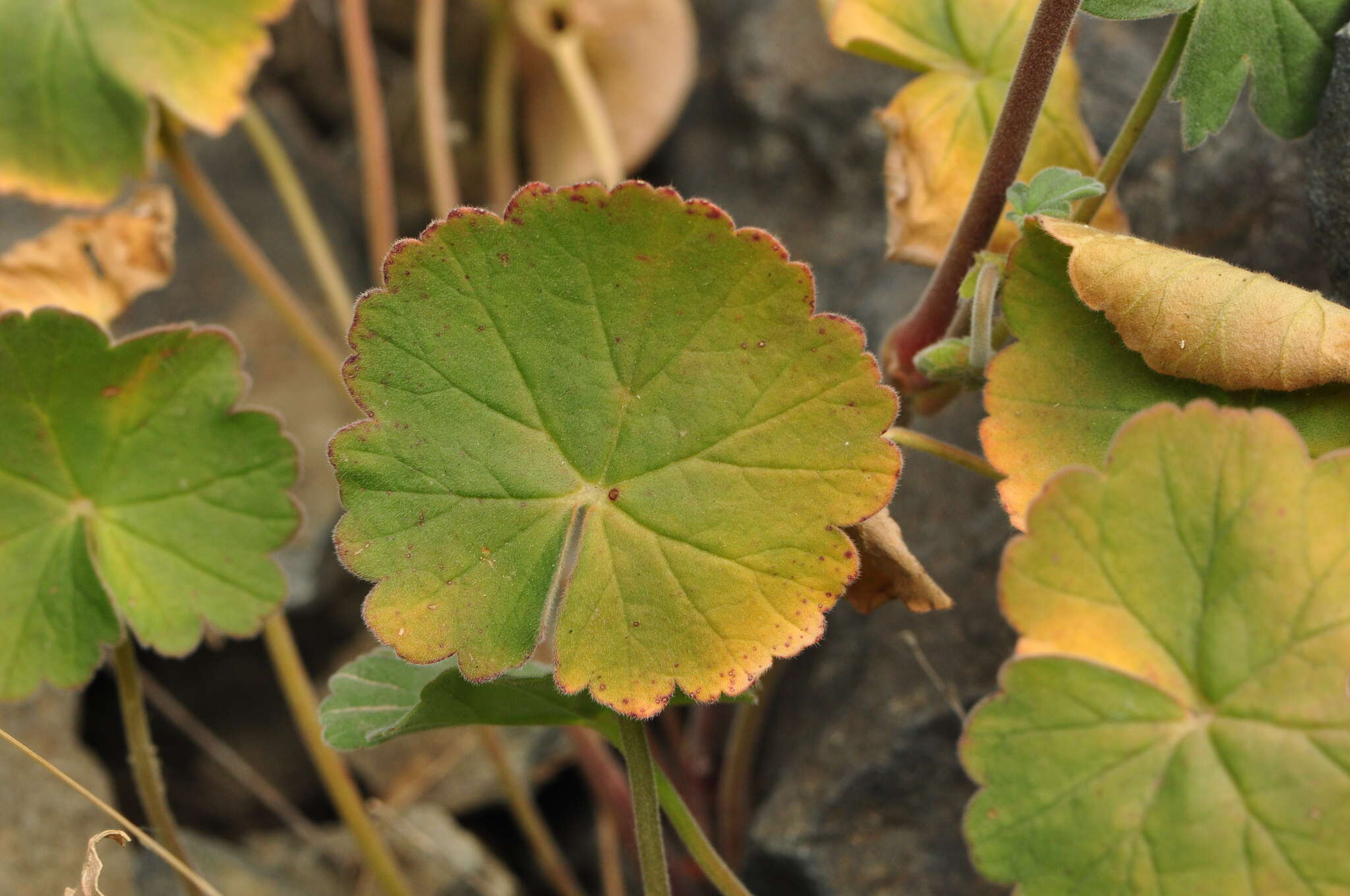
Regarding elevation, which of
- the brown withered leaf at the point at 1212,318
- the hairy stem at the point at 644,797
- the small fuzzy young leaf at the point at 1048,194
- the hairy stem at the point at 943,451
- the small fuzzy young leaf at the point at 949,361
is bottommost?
the hairy stem at the point at 644,797

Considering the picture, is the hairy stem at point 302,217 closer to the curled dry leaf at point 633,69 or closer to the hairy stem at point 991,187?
the curled dry leaf at point 633,69

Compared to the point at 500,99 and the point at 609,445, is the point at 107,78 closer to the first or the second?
the point at 500,99

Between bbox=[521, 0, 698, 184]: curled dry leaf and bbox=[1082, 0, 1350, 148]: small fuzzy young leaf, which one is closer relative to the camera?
bbox=[1082, 0, 1350, 148]: small fuzzy young leaf

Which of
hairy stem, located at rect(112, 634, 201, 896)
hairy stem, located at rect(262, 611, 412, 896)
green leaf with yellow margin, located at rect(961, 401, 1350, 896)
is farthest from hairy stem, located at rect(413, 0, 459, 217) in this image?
green leaf with yellow margin, located at rect(961, 401, 1350, 896)

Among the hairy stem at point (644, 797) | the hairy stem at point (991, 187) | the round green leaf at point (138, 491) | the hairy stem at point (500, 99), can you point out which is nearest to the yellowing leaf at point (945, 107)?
the hairy stem at point (991, 187)

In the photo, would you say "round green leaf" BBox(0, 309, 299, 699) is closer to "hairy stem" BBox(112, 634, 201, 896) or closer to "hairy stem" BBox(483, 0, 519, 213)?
"hairy stem" BBox(112, 634, 201, 896)

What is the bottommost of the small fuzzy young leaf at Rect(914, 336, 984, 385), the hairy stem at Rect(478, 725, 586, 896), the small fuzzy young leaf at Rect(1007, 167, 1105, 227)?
the hairy stem at Rect(478, 725, 586, 896)

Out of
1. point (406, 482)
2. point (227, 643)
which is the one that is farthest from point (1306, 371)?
point (227, 643)
